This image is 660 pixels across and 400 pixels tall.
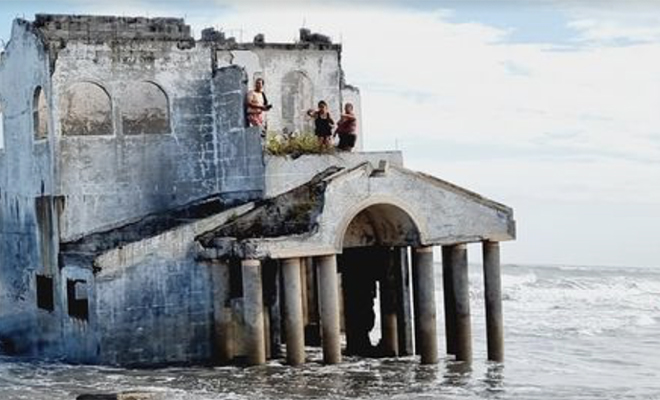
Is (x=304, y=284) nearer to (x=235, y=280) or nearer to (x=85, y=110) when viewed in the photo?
(x=235, y=280)

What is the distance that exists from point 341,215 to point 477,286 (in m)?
36.4

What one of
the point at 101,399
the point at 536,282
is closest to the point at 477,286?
the point at 536,282

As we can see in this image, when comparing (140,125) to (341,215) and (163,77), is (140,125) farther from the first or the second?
(341,215)

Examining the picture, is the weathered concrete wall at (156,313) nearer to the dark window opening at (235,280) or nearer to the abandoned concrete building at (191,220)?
the abandoned concrete building at (191,220)

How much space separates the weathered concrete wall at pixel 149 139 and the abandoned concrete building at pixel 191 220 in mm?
35

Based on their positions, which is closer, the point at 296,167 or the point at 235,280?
the point at 235,280

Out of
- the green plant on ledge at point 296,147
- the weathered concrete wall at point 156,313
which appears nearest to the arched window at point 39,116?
the weathered concrete wall at point 156,313

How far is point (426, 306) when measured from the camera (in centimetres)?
2798

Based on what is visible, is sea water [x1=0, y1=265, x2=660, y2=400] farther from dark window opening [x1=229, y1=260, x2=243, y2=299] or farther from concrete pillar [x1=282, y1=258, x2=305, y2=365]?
dark window opening [x1=229, y1=260, x2=243, y2=299]

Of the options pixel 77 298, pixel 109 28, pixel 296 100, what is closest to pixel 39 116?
pixel 109 28

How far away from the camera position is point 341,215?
27047 mm

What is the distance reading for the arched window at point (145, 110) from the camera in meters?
30.2

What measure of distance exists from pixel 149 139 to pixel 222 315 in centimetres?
507

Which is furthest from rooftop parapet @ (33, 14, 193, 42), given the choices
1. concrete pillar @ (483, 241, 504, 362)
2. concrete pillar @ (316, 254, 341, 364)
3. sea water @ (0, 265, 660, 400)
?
concrete pillar @ (483, 241, 504, 362)
